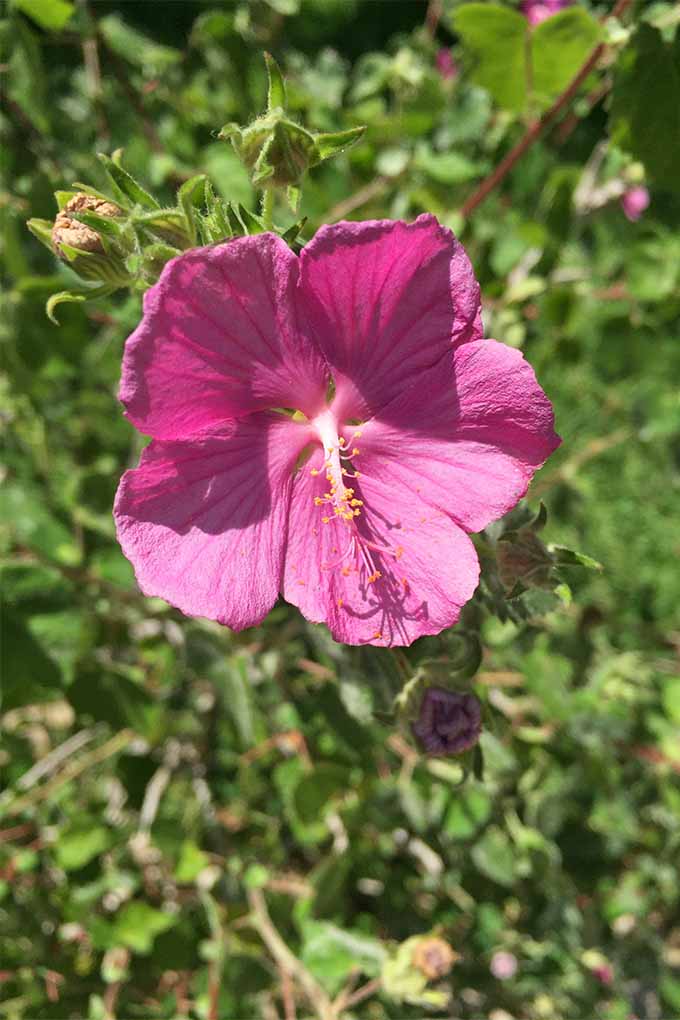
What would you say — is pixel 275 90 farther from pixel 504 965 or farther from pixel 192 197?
pixel 504 965

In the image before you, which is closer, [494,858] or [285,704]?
[494,858]

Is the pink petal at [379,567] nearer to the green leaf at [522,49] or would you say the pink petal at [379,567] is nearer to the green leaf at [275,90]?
the green leaf at [275,90]

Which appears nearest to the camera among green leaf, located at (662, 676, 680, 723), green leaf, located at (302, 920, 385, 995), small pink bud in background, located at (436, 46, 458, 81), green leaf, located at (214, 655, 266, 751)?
green leaf, located at (214, 655, 266, 751)

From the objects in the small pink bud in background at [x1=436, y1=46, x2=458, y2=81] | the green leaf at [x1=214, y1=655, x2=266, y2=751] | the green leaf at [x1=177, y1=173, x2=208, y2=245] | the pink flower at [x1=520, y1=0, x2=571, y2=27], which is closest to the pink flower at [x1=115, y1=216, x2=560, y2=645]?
the green leaf at [x1=177, y1=173, x2=208, y2=245]

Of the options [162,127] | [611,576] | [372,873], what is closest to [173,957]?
[372,873]

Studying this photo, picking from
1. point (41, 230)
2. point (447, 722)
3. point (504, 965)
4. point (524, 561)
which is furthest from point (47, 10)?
point (504, 965)

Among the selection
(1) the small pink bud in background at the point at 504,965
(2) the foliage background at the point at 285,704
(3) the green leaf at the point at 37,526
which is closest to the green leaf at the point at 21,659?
(2) the foliage background at the point at 285,704

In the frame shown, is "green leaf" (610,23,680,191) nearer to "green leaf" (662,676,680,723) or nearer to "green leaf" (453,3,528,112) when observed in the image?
"green leaf" (453,3,528,112)
